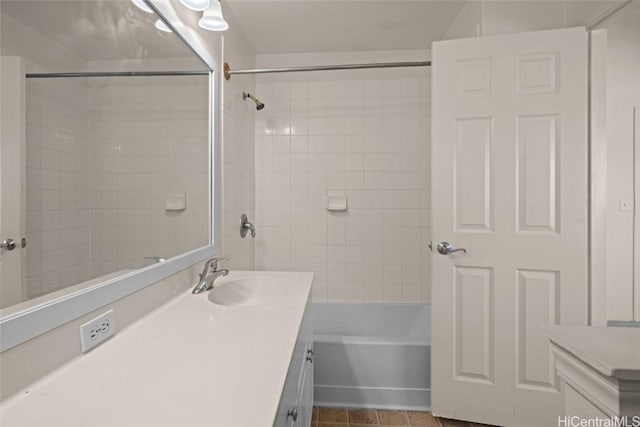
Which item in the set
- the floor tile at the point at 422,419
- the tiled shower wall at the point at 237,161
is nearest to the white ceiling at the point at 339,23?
the tiled shower wall at the point at 237,161

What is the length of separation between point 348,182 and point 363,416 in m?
1.70

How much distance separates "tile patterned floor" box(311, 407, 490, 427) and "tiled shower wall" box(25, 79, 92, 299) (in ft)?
5.13

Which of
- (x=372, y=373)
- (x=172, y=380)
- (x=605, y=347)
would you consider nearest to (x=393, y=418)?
(x=372, y=373)

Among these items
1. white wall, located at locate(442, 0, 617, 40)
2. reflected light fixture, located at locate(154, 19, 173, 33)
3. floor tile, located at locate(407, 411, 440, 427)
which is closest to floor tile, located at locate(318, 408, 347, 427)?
floor tile, located at locate(407, 411, 440, 427)

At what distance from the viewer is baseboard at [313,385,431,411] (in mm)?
1844

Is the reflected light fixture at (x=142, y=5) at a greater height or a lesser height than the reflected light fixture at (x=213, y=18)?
lesser

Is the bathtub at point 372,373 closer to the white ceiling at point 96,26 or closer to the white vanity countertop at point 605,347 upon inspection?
the white vanity countertop at point 605,347

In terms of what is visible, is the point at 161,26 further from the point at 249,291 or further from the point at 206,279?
the point at 249,291

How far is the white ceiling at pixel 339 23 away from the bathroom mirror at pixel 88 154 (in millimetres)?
968

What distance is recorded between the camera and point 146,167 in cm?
111

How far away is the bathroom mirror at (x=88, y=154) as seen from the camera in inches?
24.1

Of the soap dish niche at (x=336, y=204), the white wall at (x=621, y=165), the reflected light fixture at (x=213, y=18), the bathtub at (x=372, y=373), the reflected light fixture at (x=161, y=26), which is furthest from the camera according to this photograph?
the soap dish niche at (x=336, y=204)

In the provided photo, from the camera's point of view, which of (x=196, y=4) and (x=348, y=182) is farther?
(x=348, y=182)

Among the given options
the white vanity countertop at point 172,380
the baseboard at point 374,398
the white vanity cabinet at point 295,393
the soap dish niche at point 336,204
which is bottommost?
the baseboard at point 374,398
